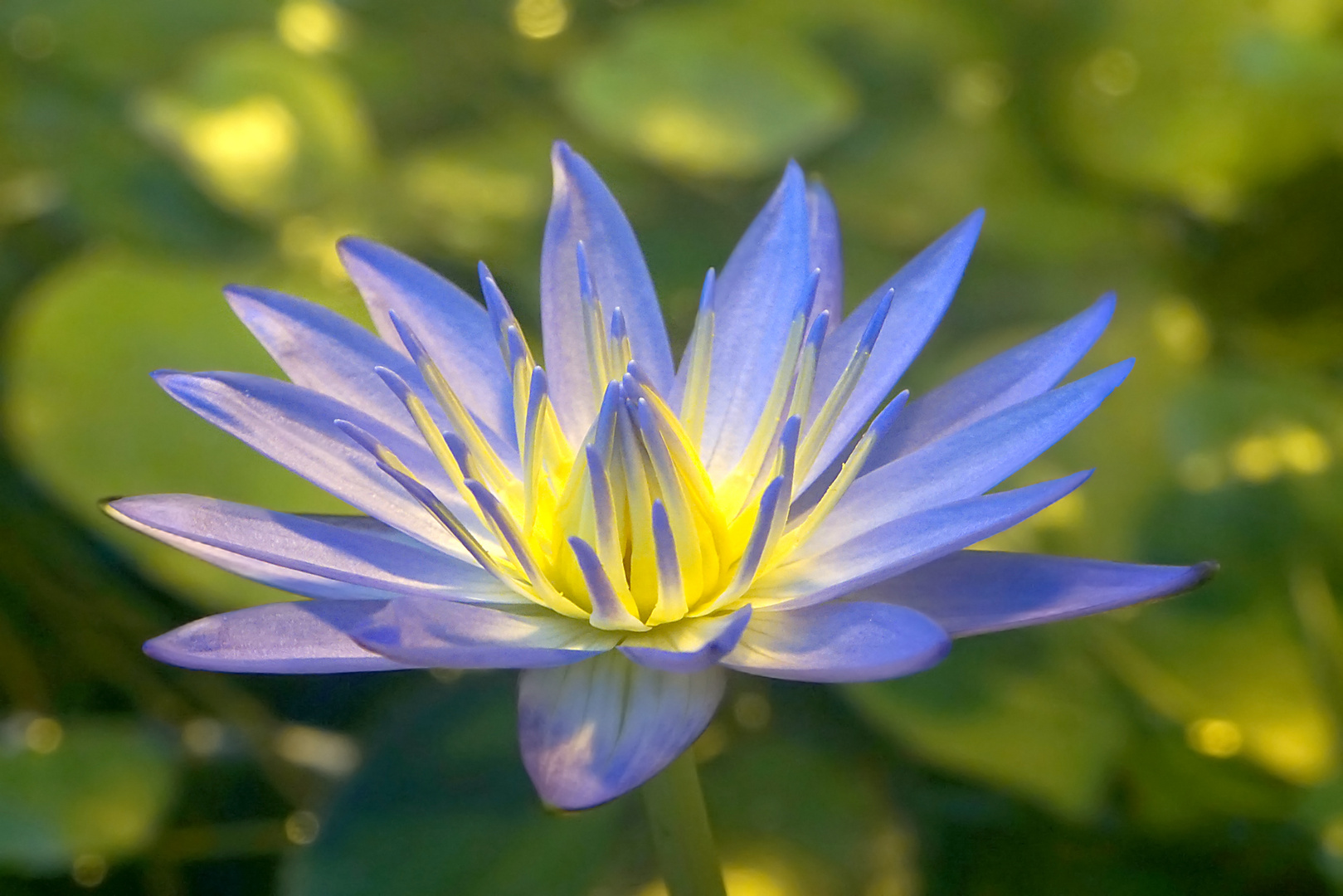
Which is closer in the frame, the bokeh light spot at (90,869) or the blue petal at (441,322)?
the blue petal at (441,322)

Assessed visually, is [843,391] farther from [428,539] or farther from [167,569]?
[167,569]

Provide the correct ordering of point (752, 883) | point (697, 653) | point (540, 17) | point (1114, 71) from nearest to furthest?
point (697, 653) < point (752, 883) < point (1114, 71) < point (540, 17)

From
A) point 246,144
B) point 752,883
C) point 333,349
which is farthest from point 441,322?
point 246,144

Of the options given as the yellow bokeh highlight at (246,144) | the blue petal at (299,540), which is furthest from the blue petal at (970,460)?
the yellow bokeh highlight at (246,144)

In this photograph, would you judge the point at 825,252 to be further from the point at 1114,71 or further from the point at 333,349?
the point at 1114,71

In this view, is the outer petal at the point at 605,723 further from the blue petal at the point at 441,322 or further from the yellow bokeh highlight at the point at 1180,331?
the yellow bokeh highlight at the point at 1180,331
